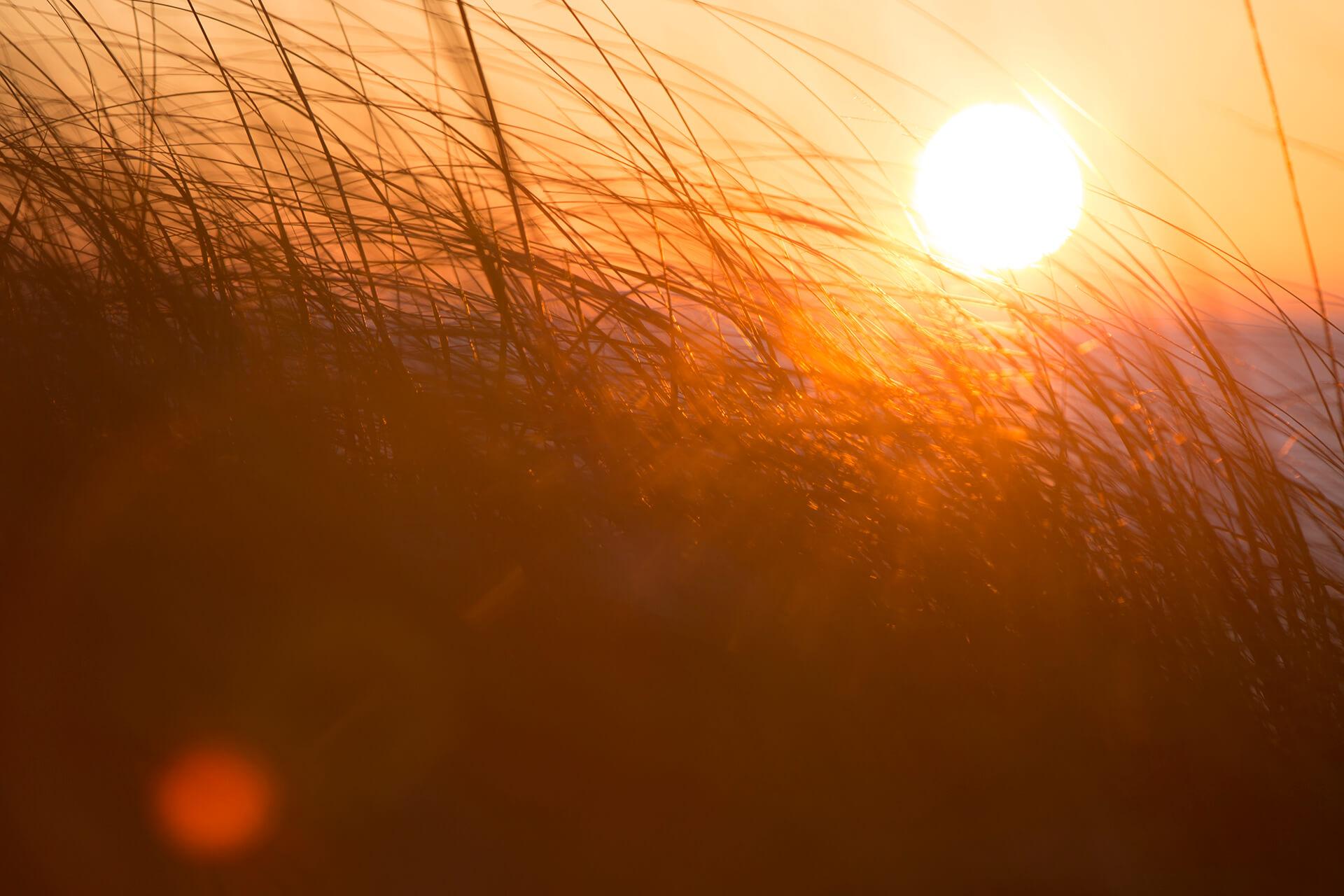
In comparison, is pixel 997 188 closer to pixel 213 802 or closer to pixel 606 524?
pixel 606 524

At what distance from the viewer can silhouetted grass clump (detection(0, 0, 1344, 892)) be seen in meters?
0.66

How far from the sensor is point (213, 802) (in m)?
0.61

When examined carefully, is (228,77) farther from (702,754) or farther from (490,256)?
(702,754)

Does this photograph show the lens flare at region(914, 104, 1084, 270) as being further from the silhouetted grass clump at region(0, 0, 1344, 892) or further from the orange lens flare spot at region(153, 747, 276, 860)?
the orange lens flare spot at region(153, 747, 276, 860)

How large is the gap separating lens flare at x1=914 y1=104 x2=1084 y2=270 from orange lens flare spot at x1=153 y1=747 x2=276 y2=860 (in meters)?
0.79

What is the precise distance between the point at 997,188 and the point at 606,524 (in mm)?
520

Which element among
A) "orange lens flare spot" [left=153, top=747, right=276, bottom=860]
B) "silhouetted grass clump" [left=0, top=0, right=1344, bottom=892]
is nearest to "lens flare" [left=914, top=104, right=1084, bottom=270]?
"silhouetted grass clump" [left=0, top=0, right=1344, bottom=892]

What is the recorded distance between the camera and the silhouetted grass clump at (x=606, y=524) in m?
0.66

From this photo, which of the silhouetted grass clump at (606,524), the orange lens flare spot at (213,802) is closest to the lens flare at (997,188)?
the silhouetted grass clump at (606,524)

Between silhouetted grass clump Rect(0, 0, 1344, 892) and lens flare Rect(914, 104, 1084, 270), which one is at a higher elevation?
lens flare Rect(914, 104, 1084, 270)

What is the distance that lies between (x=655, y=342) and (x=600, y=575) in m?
0.22

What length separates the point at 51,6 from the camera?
939 mm

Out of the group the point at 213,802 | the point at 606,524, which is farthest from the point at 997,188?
the point at 213,802

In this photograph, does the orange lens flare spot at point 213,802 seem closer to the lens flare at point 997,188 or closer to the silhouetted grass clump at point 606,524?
the silhouetted grass clump at point 606,524
